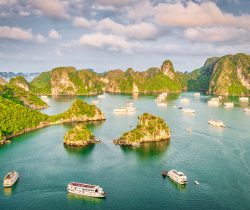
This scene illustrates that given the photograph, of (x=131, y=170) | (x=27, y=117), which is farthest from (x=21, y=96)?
(x=131, y=170)

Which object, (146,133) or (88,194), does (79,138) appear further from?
(88,194)

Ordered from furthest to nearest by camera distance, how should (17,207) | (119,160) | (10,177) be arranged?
(119,160) → (10,177) → (17,207)

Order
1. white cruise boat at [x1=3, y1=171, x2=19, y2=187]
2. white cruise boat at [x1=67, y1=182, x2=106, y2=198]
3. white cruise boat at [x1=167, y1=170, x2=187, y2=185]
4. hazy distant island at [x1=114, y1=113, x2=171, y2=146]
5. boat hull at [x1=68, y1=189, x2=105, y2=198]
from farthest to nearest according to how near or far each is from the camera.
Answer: hazy distant island at [x1=114, y1=113, x2=171, y2=146] → white cruise boat at [x1=167, y1=170, x2=187, y2=185] → white cruise boat at [x1=3, y1=171, x2=19, y2=187] → white cruise boat at [x1=67, y1=182, x2=106, y2=198] → boat hull at [x1=68, y1=189, x2=105, y2=198]

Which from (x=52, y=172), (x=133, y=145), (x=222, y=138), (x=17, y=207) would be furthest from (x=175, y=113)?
(x=17, y=207)

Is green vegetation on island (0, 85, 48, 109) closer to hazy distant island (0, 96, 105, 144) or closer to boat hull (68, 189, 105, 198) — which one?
hazy distant island (0, 96, 105, 144)

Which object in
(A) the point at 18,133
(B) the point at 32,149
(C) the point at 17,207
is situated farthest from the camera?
(A) the point at 18,133

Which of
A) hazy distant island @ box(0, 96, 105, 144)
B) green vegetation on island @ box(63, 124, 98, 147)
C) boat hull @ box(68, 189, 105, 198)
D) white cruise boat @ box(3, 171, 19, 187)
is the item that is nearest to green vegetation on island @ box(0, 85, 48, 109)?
hazy distant island @ box(0, 96, 105, 144)

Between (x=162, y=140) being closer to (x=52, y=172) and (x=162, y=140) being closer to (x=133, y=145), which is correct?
(x=133, y=145)
